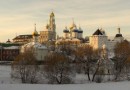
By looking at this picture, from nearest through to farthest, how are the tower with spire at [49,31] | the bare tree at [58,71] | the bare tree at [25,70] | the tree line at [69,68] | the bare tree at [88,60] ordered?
the bare tree at [58,71]
the tree line at [69,68]
the bare tree at [25,70]
the bare tree at [88,60]
the tower with spire at [49,31]

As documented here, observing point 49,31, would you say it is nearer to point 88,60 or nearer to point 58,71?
point 88,60

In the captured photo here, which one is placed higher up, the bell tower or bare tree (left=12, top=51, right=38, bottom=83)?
the bell tower

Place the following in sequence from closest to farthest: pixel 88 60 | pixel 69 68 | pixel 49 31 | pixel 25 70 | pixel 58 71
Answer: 1. pixel 58 71
2. pixel 69 68
3. pixel 25 70
4. pixel 88 60
5. pixel 49 31

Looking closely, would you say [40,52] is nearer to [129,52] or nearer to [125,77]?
[129,52]

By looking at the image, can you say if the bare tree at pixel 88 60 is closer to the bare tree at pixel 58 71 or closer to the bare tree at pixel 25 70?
the bare tree at pixel 58 71

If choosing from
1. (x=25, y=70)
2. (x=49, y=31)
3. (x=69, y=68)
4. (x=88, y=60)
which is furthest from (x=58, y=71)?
(x=49, y=31)

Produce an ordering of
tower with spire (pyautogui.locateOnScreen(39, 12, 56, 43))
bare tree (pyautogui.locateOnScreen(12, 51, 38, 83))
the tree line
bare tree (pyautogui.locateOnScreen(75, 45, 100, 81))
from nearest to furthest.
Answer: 1. the tree line
2. bare tree (pyautogui.locateOnScreen(12, 51, 38, 83))
3. bare tree (pyautogui.locateOnScreen(75, 45, 100, 81))
4. tower with spire (pyautogui.locateOnScreen(39, 12, 56, 43))

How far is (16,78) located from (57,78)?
4021 mm

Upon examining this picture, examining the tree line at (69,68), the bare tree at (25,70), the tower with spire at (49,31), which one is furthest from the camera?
the tower with spire at (49,31)

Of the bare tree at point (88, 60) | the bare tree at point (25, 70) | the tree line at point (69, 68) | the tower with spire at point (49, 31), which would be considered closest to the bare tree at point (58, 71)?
the tree line at point (69, 68)

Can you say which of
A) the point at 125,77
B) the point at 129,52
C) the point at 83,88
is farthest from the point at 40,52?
the point at 83,88

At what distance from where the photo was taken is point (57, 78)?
3241 cm

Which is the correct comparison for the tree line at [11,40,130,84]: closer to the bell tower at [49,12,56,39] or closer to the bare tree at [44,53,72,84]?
the bare tree at [44,53,72,84]

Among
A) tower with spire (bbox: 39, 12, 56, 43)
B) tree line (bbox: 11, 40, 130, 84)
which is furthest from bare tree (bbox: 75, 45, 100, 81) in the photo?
tower with spire (bbox: 39, 12, 56, 43)
